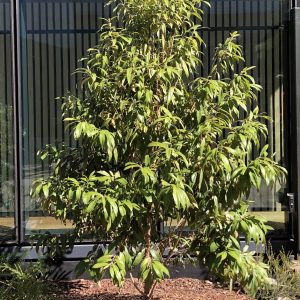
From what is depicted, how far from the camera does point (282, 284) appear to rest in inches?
207

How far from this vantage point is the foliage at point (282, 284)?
5.18 meters

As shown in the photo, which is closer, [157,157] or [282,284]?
Result: [157,157]

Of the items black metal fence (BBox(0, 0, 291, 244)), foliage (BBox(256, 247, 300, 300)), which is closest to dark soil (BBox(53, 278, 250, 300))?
foliage (BBox(256, 247, 300, 300))

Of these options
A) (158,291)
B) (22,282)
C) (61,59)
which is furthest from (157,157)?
(61,59)

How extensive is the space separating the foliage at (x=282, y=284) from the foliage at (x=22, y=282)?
2018 millimetres

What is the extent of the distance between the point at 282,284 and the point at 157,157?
2.21 metres

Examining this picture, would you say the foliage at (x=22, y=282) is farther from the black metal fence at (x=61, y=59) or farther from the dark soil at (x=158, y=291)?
the black metal fence at (x=61, y=59)

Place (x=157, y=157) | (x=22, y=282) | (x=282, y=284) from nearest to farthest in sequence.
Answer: (x=157, y=157) → (x=22, y=282) → (x=282, y=284)

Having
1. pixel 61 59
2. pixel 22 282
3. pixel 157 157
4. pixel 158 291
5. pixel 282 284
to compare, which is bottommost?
pixel 158 291

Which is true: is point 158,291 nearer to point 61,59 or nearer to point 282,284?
point 282,284

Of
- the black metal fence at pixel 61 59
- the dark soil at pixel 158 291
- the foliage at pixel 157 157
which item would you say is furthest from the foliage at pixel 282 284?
the foliage at pixel 157 157

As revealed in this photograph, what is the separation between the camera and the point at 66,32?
20.4 feet

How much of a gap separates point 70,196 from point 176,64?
3.94ft

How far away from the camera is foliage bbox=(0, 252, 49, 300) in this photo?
16.0ft
